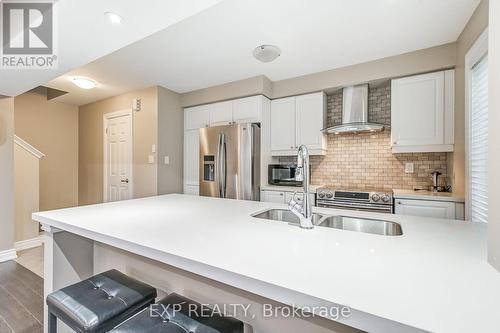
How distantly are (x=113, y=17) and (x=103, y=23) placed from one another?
0.39 feet

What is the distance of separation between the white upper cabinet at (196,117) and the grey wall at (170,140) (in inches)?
4.2

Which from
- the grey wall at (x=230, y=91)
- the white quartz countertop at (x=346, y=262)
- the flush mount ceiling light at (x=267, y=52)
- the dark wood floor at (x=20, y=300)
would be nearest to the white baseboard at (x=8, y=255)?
the dark wood floor at (x=20, y=300)

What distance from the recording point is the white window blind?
185 centimetres

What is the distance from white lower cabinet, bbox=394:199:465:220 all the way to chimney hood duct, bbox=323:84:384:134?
1.04 m

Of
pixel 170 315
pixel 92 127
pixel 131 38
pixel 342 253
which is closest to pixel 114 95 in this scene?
pixel 92 127

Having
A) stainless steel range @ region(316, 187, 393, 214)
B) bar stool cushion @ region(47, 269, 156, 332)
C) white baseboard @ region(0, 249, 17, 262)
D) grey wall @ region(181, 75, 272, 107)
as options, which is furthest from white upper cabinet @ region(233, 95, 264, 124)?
white baseboard @ region(0, 249, 17, 262)

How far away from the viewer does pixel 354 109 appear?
10.3 ft

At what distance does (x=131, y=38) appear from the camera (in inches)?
72.2

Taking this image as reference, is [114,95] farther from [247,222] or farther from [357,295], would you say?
[357,295]

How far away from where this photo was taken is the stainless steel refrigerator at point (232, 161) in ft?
11.0

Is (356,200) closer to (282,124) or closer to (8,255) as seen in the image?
(282,124)

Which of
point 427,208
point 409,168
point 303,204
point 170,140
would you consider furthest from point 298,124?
point 303,204

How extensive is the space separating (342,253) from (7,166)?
160 inches

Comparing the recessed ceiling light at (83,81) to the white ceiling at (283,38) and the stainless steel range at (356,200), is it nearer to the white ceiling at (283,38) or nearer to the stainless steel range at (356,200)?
the white ceiling at (283,38)
